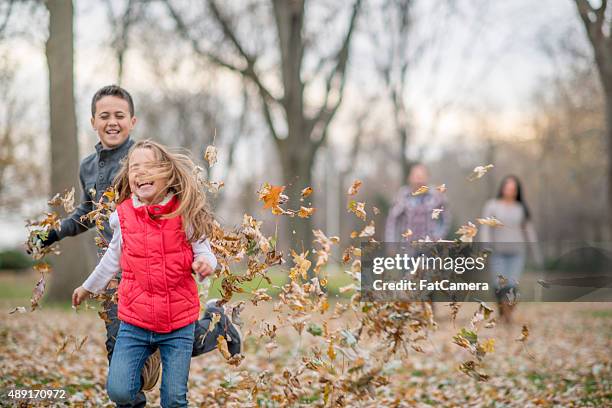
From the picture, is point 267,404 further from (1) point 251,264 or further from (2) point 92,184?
(2) point 92,184

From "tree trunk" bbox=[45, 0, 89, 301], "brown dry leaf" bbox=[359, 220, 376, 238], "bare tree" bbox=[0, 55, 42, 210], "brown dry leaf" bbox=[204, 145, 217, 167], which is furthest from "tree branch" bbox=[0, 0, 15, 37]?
"bare tree" bbox=[0, 55, 42, 210]

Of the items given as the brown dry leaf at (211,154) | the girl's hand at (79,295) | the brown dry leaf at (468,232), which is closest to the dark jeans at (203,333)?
the girl's hand at (79,295)

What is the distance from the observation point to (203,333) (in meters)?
3.61

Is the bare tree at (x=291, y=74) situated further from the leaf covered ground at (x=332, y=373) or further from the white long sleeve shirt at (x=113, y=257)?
the white long sleeve shirt at (x=113, y=257)

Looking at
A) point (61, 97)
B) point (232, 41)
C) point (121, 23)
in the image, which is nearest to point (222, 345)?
point (61, 97)

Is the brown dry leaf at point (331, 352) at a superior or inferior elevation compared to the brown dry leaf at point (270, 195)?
inferior

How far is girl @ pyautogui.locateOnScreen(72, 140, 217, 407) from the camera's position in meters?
3.11

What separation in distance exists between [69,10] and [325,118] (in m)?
6.35

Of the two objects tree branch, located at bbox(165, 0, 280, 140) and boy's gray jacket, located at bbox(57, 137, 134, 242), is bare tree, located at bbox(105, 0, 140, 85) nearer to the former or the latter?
tree branch, located at bbox(165, 0, 280, 140)

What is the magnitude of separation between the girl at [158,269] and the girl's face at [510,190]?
20.8 ft

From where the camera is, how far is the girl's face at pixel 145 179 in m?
3.24

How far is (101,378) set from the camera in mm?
5180

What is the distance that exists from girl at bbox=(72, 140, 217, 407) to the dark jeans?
36 cm

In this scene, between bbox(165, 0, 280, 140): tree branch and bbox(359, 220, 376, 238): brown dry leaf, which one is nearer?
bbox(359, 220, 376, 238): brown dry leaf
